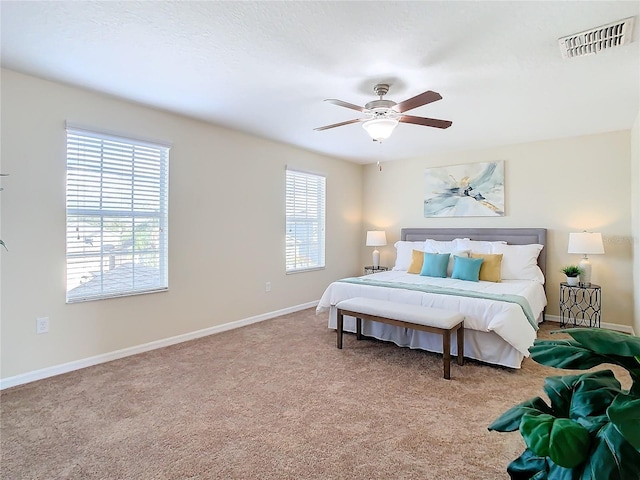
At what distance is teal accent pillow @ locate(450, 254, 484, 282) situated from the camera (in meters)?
4.16

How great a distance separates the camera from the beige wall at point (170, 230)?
2.75 metres

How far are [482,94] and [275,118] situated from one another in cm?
205

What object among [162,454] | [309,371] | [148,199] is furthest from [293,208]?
[162,454]

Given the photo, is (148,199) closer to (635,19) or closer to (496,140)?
(635,19)

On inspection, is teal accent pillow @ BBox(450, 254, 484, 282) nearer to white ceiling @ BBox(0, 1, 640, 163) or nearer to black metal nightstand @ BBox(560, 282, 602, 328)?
black metal nightstand @ BBox(560, 282, 602, 328)

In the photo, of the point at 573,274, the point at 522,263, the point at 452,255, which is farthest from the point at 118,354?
the point at 573,274

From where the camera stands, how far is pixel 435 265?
4.46 meters

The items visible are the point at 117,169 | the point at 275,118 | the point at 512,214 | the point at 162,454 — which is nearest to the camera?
the point at 162,454

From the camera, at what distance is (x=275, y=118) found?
3797 millimetres

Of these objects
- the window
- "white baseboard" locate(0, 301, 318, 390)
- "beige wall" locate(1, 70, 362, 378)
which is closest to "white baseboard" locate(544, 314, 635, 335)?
"beige wall" locate(1, 70, 362, 378)

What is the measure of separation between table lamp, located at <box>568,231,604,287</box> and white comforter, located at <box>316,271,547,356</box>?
518 mm

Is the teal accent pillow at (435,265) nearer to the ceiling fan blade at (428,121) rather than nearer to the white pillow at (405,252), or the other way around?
the white pillow at (405,252)

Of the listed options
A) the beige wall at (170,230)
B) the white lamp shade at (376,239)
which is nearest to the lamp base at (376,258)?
the white lamp shade at (376,239)

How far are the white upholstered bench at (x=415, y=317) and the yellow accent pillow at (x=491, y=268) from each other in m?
1.32
